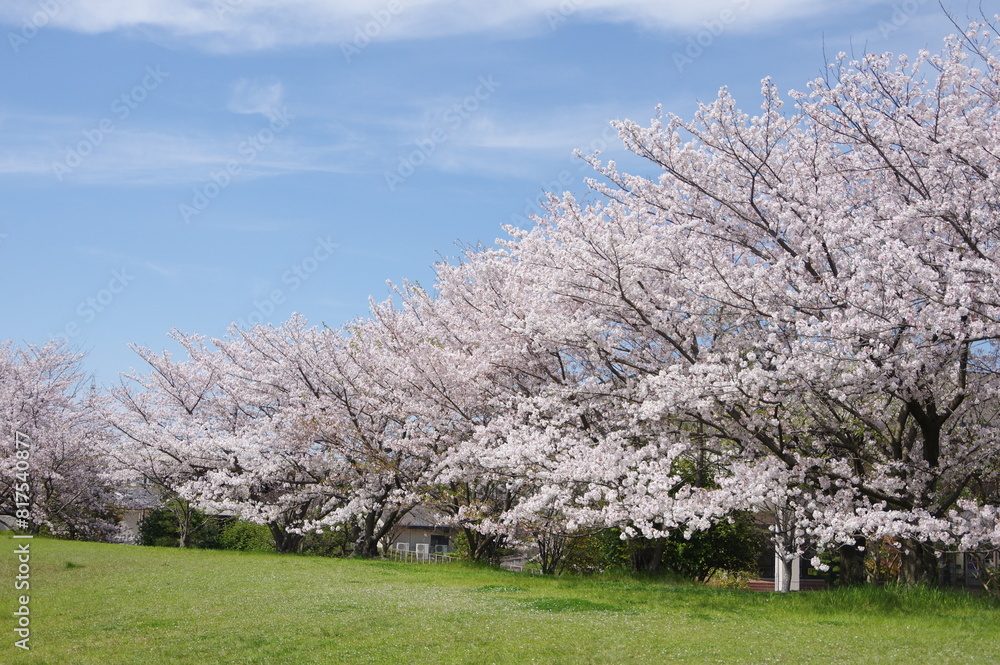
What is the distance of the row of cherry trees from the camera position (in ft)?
34.0

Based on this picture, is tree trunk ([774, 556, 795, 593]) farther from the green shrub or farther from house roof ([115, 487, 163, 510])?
house roof ([115, 487, 163, 510])

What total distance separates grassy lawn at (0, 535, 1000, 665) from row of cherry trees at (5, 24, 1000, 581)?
1.06 metres

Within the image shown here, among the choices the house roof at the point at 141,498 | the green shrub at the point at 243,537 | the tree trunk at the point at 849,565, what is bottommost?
the green shrub at the point at 243,537

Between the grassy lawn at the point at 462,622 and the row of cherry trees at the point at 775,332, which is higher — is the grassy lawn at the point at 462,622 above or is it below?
below

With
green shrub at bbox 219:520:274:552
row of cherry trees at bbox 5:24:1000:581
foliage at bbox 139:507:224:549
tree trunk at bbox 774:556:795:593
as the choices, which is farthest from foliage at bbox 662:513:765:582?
foliage at bbox 139:507:224:549

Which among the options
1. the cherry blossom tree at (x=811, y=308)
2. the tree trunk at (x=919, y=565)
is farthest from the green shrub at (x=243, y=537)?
the tree trunk at (x=919, y=565)

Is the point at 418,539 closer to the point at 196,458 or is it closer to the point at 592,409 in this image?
the point at 196,458

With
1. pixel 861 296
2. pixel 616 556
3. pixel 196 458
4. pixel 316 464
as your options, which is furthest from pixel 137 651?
pixel 196 458

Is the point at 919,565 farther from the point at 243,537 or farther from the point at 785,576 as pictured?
the point at 243,537

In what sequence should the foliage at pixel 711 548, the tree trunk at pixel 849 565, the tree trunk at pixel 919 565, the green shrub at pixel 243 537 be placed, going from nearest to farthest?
the tree trunk at pixel 919 565 < the tree trunk at pixel 849 565 < the foliage at pixel 711 548 < the green shrub at pixel 243 537

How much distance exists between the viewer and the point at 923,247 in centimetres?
1098

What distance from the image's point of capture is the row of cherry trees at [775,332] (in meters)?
10.4

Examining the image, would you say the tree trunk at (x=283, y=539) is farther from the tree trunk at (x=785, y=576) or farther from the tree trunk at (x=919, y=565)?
the tree trunk at (x=919, y=565)

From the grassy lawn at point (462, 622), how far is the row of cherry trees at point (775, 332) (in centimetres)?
106
